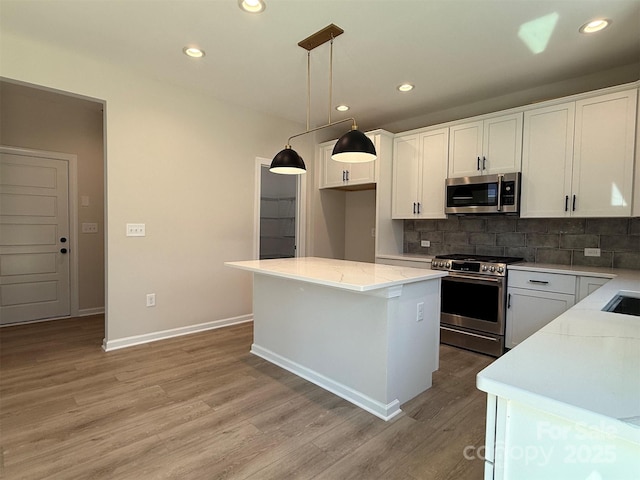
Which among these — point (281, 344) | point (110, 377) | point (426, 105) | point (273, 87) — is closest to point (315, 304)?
point (281, 344)

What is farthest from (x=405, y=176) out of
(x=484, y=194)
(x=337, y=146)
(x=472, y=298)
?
(x=337, y=146)

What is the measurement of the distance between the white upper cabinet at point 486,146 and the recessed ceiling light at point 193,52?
8.67 ft

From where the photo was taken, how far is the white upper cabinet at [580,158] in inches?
Result: 108

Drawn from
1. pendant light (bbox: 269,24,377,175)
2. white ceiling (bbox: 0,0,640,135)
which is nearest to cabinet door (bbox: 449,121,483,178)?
white ceiling (bbox: 0,0,640,135)

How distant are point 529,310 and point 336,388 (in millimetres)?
1923

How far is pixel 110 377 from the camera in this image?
104 inches

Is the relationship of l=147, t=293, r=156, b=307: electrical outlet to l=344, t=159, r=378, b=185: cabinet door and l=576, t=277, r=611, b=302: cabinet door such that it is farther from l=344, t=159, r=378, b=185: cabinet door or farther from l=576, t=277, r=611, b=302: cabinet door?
l=576, t=277, r=611, b=302: cabinet door

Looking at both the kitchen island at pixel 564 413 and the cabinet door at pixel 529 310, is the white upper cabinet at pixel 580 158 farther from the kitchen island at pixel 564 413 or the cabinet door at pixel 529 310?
the kitchen island at pixel 564 413

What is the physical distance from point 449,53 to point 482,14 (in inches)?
20.4

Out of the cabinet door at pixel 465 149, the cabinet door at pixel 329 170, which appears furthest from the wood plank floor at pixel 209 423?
the cabinet door at pixel 329 170

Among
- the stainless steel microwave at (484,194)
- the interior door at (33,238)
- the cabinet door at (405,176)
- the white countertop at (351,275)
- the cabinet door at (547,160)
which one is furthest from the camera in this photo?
the cabinet door at (405,176)

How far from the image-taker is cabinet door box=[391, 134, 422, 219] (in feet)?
13.4

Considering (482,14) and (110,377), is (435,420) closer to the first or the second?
(110,377)

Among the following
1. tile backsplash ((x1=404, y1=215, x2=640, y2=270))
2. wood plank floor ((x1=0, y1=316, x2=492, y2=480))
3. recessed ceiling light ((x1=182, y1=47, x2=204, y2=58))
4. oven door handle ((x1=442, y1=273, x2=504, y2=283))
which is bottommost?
wood plank floor ((x1=0, y1=316, x2=492, y2=480))
